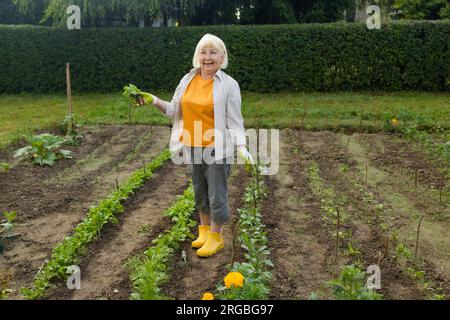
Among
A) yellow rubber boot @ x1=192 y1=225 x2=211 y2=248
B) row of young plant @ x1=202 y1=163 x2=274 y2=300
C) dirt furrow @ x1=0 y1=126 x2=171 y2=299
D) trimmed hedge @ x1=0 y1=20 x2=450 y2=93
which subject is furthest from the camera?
trimmed hedge @ x1=0 y1=20 x2=450 y2=93

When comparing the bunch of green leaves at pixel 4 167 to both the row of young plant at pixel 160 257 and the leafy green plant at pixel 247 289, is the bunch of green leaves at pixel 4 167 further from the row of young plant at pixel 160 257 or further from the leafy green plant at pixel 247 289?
the leafy green plant at pixel 247 289

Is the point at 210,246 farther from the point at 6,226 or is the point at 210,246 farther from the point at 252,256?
the point at 6,226

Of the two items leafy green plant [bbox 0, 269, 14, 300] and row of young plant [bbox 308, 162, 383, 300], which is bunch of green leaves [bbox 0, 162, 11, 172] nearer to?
leafy green plant [bbox 0, 269, 14, 300]

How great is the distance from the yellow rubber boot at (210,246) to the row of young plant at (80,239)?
1000 millimetres

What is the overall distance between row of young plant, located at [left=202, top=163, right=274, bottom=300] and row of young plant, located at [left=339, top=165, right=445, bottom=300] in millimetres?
790

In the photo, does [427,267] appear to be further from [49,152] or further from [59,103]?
[59,103]

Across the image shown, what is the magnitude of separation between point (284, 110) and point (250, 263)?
7.44 m

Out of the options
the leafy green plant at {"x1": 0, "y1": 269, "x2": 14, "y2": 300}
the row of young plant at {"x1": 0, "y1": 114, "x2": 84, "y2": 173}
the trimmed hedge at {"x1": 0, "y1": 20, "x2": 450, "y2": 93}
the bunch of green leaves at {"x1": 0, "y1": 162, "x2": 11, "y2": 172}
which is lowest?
the leafy green plant at {"x1": 0, "y1": 269, "x2": 14, "y2": 300}

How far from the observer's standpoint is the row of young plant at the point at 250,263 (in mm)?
3277

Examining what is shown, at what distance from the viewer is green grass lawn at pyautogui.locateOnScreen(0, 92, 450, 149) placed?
31.5ft

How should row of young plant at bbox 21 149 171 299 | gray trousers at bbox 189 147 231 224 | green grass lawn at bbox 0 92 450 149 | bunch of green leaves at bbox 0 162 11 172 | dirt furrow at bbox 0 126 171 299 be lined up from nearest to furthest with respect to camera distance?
1. row of young plant at bbox 21 149 171 299
2. gray trousers at bbox 189 147 231 224
3. dirt furrow at bbox 0 126 171 299
4. bunch of green leaves at bbox 0 162 11 172
5. green grass lawn at bbox 0 92 450 149

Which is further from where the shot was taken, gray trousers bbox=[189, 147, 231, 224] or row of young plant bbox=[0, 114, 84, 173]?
row of young plant bbox=[0, 114, 84, 173]

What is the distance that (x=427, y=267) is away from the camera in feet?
13.7

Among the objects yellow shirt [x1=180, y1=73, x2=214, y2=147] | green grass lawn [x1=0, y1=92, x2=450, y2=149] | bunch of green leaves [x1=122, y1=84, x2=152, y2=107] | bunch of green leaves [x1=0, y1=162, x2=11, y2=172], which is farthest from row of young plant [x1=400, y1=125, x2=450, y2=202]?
bunch of green leaves [x1=0, y1=162, x2=11, y2=172]
